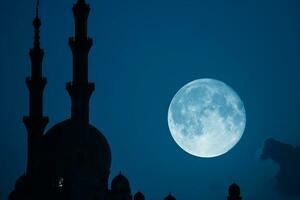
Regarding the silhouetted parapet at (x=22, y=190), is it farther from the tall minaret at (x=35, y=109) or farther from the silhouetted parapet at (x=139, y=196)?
the silhouetted parapet at (x=139, y=196)

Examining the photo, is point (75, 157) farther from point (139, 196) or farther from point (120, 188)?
point (139, 196)

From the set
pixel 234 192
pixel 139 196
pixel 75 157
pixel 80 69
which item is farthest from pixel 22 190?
pixel 234 192

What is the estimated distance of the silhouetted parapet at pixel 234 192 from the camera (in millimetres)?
47688

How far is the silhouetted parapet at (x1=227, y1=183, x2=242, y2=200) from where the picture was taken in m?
47.7

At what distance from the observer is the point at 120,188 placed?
163 feet

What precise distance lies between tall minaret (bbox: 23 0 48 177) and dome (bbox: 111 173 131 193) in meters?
7.74

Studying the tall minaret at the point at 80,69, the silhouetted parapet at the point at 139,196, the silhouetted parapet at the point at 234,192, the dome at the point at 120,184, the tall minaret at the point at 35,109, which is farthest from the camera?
the tall minaret at the point at 35,109

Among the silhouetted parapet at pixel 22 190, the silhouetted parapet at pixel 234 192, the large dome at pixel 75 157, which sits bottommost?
the silhouetted parapet at pixel 234 192

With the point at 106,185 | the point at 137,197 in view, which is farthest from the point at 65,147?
the point at 137,197

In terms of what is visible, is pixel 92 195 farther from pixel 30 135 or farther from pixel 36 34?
pixel 36 34

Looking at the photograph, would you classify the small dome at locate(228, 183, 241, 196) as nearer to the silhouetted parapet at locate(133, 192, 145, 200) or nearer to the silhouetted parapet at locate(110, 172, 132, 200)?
the silhouetted parapet at locate(133, 192, 145, 200)

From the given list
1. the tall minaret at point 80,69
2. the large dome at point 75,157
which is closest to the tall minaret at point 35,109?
the large dome at point 75,157

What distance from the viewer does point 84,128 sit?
1805 inches

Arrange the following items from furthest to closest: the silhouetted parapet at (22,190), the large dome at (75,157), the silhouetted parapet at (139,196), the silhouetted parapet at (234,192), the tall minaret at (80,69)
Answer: the silhouetted parapet at (139,196)
the silhouetted parapet at (22,190)
the silhouetted parapet at (234,192)
the large dome at (75,157)
the tall minaret at (80,69)
